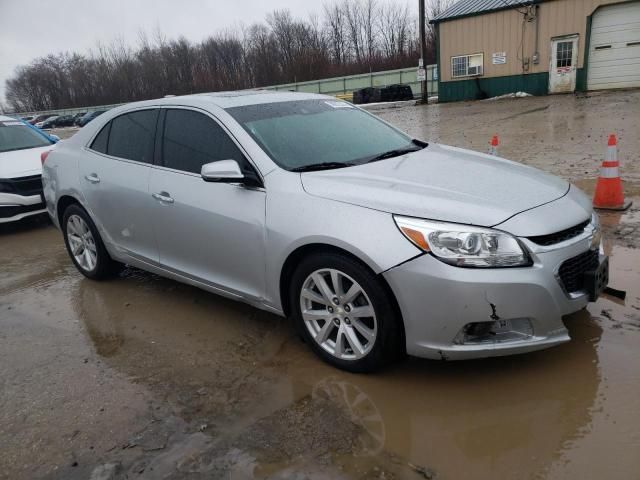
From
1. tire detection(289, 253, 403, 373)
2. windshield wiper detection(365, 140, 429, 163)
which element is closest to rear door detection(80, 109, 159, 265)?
tire detection(289, 253, 403, 373)

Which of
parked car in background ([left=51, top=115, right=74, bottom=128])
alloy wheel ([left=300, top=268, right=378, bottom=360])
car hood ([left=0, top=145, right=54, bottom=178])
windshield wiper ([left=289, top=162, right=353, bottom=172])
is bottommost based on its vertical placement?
parked car in background ([left=51, top=115, right=74, bottom=128])

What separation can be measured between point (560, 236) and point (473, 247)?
53cm

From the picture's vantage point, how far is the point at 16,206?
7.12 m

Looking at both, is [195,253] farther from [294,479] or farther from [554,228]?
[554,228]

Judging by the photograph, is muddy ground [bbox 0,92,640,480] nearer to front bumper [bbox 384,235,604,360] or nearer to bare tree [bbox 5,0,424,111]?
front bumper [bbox 384,235,604,360]

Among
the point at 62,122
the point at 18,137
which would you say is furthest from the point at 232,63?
the point at 18,137

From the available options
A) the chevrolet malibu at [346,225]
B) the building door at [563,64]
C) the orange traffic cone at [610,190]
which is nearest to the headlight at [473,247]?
the chevrolet malibu at [346,225]

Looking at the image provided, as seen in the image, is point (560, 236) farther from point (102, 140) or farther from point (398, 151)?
point (102, 140)

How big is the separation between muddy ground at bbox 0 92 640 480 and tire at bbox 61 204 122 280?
1.73 ft

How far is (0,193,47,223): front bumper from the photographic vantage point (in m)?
7.07

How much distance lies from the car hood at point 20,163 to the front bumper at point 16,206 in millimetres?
305

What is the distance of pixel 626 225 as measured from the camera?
17.1 feet

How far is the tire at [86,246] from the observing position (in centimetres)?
471

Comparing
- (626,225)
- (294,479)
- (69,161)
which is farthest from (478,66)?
(294,479)
